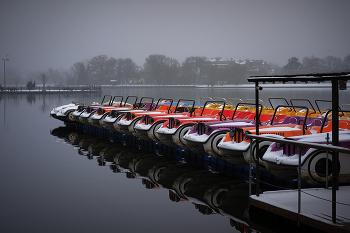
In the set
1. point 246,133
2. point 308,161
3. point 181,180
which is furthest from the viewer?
point 181,180

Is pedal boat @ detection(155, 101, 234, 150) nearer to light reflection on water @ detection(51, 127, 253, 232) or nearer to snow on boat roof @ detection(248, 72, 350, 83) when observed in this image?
light reflection on water @ detection(51, 127, 253, 232)

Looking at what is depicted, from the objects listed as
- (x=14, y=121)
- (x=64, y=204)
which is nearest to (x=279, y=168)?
(x=64, y=204)

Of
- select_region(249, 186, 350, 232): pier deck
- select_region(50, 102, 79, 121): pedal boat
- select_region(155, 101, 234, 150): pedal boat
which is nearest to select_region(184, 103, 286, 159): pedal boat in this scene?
select_region(155, 101, 234, 150): pedal boat

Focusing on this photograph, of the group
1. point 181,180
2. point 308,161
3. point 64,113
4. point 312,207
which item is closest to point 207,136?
point 181,180

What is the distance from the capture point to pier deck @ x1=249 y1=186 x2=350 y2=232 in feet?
16.5

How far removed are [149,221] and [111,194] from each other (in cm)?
165

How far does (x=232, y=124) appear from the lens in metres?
10.7

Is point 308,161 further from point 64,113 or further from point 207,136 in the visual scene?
point 64,113

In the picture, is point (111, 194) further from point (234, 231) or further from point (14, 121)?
point (14, 121)

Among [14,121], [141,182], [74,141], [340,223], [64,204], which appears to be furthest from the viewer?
[14,121]

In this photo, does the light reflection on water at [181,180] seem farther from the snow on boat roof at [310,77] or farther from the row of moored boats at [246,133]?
the snow on boat roof at [310,77]

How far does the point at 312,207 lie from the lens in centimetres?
562

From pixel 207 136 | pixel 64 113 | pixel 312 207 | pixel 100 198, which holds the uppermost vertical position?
pixel 64 113

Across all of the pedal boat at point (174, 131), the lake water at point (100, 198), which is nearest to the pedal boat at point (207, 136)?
the pedal boat at point (174, 131)
